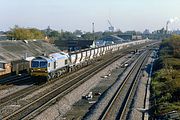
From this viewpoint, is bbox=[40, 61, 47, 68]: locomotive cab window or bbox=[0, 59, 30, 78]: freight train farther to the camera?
bbox=[0, 59, 30, 78]: freight train

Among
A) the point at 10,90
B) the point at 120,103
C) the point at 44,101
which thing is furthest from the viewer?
the point at 10,90

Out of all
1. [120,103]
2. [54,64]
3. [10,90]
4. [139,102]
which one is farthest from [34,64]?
[139,102]

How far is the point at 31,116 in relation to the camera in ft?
72.0

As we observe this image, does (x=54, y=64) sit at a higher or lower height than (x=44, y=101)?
higher

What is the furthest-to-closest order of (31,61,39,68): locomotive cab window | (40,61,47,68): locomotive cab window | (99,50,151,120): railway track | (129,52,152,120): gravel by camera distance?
(31,61,39,68): locomotive cab window < (40,61,47,68): locomotive cab window < (129,52,152,120): gravel < (99,50,151,120): railway track

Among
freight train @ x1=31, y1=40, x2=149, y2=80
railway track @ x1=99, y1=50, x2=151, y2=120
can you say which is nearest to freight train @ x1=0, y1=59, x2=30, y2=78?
freight train @ x1=31, y1=40, x2=149, y2=80

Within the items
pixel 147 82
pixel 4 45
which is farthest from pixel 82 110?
pixel 4 45

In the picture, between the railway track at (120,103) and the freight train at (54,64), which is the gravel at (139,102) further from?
the freight train at (54,64)

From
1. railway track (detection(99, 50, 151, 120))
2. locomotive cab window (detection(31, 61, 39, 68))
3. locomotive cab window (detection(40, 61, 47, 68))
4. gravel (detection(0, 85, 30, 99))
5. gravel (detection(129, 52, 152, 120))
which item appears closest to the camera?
railway track (detection(99, 50, 151, 120))

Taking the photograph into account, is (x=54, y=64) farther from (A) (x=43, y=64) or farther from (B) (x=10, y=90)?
(B) (x=10, y=90)

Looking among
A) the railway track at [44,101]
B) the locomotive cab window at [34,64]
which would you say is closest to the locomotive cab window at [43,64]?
the locomotive cab window at [34,64]

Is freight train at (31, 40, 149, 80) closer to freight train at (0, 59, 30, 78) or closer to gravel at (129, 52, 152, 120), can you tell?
freight train at (0, 59, 30, 78)

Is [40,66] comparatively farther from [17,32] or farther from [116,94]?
[17,32]

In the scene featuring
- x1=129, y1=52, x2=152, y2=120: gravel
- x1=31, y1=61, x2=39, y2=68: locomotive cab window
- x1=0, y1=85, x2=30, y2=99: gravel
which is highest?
x1=31, y1=61, x2=39, y2=68: locomotive cab window
